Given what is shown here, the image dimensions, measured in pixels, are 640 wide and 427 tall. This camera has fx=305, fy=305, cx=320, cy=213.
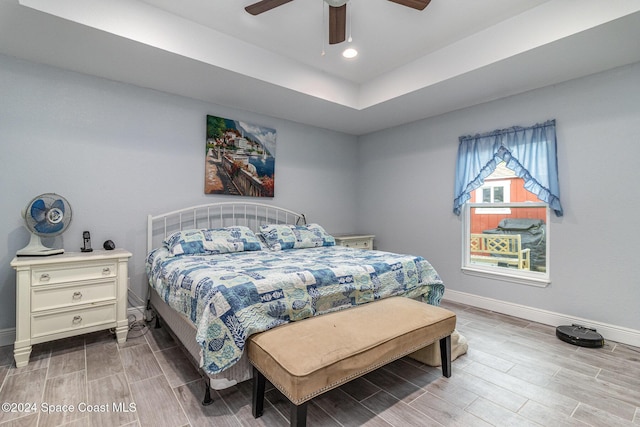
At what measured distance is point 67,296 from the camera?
7.59 feet

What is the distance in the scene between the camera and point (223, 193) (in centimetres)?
364

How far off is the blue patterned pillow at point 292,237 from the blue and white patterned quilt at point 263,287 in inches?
16.9

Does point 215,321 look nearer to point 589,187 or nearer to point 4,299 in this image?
point 4,299

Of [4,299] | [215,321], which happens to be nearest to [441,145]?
[215,321]

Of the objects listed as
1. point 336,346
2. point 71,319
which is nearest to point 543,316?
point 336,346

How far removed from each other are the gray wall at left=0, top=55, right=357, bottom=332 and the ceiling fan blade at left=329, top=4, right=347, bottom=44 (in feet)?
5.96

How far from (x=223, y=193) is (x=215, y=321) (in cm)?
227

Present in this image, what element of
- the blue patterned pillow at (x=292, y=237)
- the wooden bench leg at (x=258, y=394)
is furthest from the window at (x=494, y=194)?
the wooden bench leg at (x=258, y=394)

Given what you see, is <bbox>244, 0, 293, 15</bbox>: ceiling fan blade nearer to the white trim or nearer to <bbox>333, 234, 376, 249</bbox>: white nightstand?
<bbox>333, 234, 376, 249</bbox>: white nightstand

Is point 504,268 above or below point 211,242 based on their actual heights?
below

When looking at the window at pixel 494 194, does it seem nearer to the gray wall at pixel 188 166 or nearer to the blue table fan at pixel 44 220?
the gray wall at pixel 188 166

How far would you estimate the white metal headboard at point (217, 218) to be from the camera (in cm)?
322

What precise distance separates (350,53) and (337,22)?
35.1 inches

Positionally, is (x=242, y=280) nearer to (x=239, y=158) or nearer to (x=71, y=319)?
(x=71, y=319)
